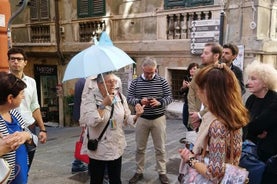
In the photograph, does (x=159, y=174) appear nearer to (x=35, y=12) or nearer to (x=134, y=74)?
(x=134, y=74)

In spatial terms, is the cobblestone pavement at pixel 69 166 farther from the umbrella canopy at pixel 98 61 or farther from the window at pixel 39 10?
the window at pixel 39 10

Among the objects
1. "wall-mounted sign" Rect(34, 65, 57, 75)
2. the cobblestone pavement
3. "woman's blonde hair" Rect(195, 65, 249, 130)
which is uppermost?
"woman's blonde hair" Rect(195, 65, 249, 130)

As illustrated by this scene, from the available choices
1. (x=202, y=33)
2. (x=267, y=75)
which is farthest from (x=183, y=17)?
(x=267, y=75)

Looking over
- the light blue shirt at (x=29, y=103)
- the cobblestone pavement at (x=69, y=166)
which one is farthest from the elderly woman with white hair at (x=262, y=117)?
the light blue shirt at (x=29, y=103)

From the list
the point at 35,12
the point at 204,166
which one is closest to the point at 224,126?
the point at 204,166

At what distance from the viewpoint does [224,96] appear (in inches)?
84.1

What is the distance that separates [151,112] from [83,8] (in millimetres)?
7818

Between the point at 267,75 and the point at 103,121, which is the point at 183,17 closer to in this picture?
the point at 267,75

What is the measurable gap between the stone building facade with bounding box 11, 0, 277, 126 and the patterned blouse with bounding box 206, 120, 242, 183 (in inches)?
219

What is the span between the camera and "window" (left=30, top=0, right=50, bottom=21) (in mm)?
12320

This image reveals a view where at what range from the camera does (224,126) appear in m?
2.07

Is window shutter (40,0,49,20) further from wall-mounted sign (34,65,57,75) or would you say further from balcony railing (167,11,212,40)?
balcony railing (167,11,212,40)

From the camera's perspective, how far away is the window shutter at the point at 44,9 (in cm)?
1227

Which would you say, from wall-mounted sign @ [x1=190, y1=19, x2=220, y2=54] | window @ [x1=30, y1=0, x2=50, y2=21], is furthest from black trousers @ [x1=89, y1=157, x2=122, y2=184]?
window @ [x1=30, y1=0, x2=50, y2=21]
